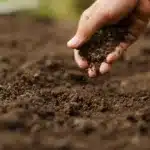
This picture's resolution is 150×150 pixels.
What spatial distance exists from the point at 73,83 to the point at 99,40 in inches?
8.9

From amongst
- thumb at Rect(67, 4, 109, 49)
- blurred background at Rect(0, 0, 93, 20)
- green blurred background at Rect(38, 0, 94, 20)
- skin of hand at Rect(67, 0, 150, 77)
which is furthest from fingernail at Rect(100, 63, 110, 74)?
green blurred background at Rect(38, 0, 94, 20)

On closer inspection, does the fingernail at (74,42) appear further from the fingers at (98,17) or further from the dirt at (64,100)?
the dirt at (64,100)

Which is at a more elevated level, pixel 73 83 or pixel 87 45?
pixel 87 45

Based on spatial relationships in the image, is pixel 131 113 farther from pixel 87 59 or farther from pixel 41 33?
pixel 41 33

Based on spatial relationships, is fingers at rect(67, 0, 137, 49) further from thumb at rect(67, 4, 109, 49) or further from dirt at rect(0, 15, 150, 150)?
dirt at rect(0, 15, 150, 150)

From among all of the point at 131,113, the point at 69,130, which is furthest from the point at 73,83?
the point at 69,130

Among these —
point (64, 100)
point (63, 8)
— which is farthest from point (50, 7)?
point (64, 100)

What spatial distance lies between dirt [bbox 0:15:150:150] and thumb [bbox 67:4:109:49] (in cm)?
19

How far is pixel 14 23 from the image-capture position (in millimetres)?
3055

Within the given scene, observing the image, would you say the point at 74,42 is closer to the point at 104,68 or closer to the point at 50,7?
the point at 104,68

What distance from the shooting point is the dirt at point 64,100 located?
1.34 meters

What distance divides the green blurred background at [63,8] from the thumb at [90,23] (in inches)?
70.6

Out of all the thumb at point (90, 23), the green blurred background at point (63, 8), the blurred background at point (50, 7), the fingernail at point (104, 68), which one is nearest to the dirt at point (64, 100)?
the fingernail at point (104, 68)

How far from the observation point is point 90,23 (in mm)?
1767
